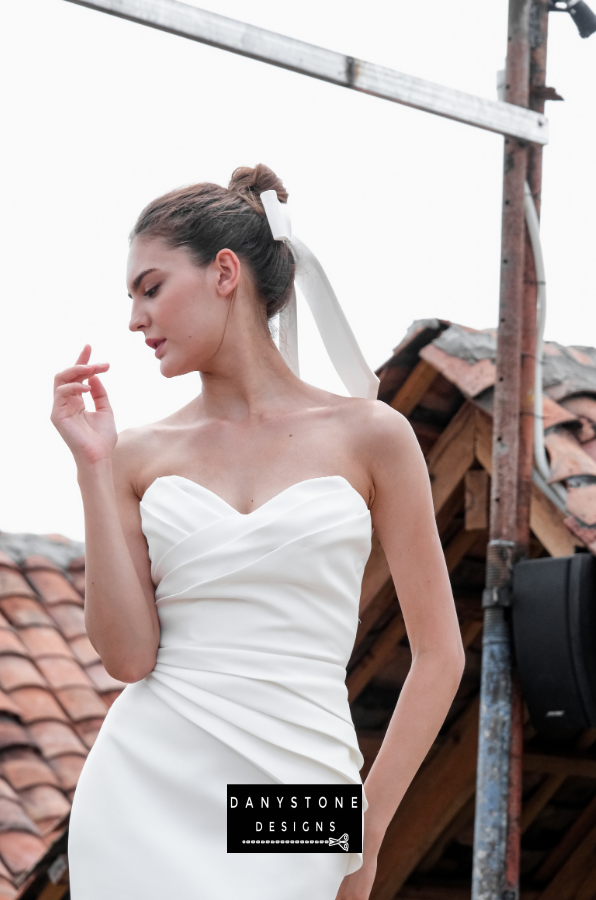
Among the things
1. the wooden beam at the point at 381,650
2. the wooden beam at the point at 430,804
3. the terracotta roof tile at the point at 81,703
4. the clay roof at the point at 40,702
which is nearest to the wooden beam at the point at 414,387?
the wooden beam at the point at 381,650

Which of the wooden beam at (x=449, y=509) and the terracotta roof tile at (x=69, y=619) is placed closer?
the wooden beam at (x=449, y=509)

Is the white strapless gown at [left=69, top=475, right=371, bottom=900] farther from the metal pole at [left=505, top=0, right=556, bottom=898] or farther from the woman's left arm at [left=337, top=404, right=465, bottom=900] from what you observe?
the metal pole at [left=505, top=0, right=556, bottom=898]

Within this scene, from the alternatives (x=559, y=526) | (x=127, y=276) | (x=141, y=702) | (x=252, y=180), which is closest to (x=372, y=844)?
(x=141, y=702)

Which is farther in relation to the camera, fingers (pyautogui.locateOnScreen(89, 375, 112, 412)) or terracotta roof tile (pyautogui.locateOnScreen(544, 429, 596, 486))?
terracotta roof tile (pyautogui.locateOnScreen(544, 429, 596, 486))

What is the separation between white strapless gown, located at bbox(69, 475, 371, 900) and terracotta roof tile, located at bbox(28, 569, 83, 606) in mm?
4645

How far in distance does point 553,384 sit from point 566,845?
103 inches

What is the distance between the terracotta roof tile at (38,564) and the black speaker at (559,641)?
3.84 m

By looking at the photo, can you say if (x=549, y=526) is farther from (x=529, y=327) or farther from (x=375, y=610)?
(x=375, y=610)

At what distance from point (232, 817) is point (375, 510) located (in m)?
0.50

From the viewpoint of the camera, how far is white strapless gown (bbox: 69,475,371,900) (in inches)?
61.2

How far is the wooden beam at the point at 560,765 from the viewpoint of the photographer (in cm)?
465

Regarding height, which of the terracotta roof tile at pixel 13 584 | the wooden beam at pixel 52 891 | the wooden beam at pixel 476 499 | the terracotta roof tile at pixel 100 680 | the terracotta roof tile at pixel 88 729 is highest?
the wooden beam at pixel 476 499

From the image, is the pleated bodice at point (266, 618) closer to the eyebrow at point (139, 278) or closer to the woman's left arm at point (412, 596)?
the woman's left arm at point (412, 596)

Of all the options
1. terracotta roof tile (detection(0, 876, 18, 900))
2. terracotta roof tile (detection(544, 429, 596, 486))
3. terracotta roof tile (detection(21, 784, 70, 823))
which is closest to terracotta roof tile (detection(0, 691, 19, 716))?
terracotta roof tile (detection(21, 784, 70, 823))
